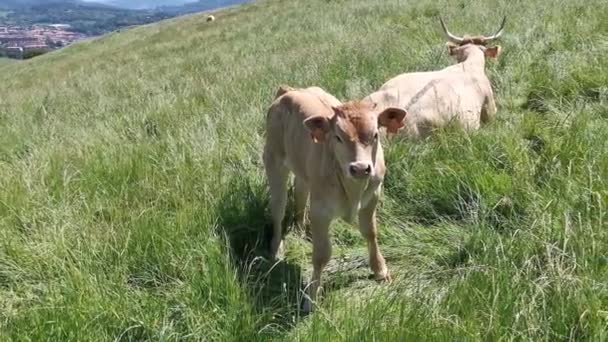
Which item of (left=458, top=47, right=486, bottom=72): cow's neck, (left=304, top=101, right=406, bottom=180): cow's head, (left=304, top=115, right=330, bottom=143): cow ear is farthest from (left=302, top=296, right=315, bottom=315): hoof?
(left=458, top=47, right=486, bottom=72): cow's neck

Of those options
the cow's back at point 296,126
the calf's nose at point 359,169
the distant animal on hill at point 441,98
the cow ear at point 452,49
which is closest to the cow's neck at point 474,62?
the distant animal on hill at point 441,98

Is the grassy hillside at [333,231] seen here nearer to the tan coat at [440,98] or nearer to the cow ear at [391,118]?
the tan coat at [440,98]

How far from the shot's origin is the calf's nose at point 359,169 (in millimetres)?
3268

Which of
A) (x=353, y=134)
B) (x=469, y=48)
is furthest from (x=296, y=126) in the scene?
(x=469, y=48)

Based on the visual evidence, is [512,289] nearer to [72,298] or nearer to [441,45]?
[72,298]

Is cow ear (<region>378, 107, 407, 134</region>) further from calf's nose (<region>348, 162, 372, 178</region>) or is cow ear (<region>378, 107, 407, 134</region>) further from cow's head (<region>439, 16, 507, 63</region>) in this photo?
cow's head (<region>439, 16, 507, 63</region>)

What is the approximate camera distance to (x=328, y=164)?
3.75 m

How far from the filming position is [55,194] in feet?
15.8

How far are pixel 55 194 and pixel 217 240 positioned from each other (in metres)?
1.55

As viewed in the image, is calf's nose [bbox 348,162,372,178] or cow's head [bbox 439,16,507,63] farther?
cow's head [bbox 439,16,507,63]

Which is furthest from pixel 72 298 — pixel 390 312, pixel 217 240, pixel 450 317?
pixel 450 317

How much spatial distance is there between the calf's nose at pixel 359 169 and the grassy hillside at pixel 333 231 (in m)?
0.61

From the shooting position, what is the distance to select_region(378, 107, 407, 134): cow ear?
369 centimetres

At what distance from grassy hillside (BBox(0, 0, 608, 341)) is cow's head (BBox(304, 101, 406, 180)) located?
0.66 metres
